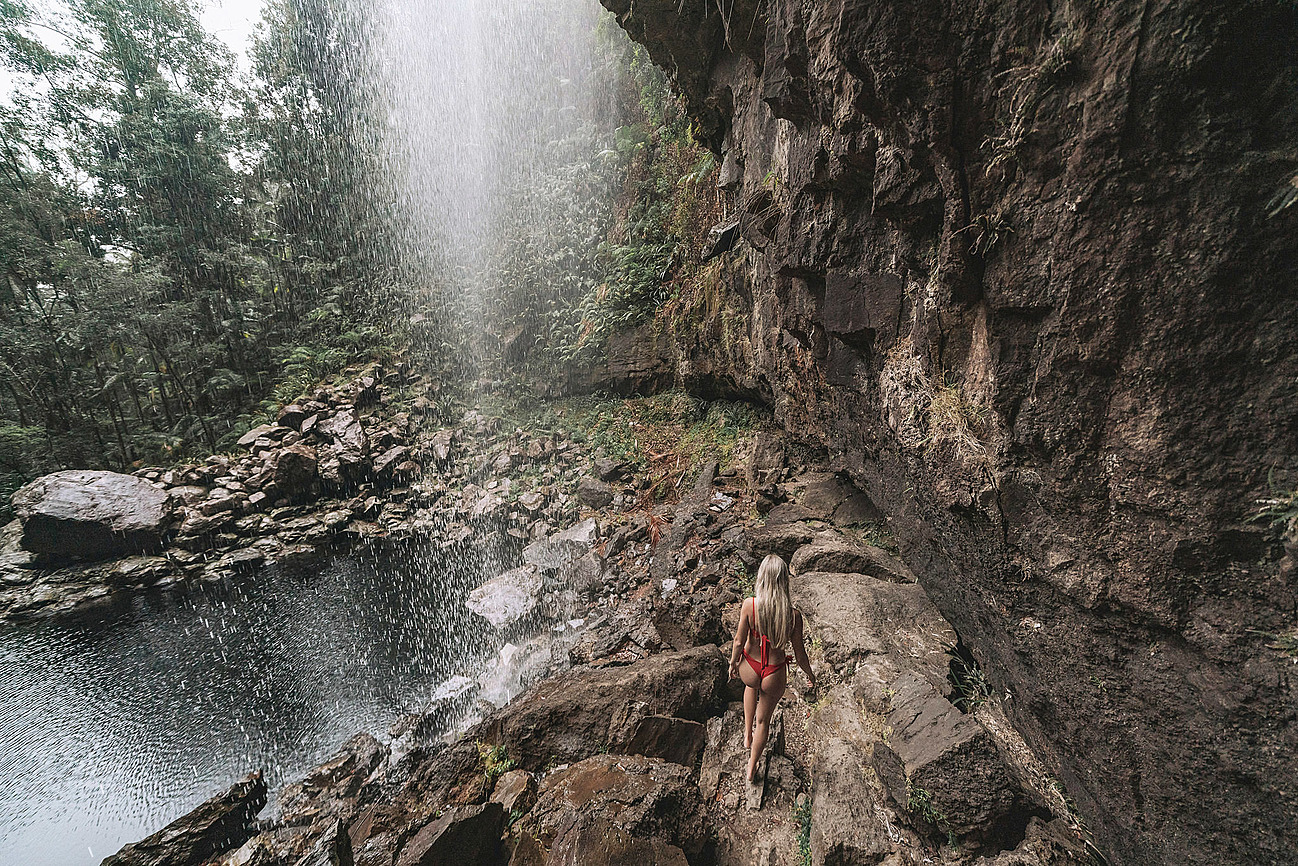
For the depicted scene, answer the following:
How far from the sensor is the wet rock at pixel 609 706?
12.6ft

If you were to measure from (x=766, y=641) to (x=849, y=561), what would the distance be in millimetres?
1632

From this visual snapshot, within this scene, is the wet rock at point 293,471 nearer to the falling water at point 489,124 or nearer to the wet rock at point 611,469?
the falling water at point 489,124

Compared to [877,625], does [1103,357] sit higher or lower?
higher

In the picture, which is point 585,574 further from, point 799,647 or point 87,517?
point 87,517

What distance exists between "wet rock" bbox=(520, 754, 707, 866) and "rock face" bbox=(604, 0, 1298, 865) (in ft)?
6.78

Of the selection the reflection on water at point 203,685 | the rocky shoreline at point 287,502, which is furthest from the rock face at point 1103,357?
the rocky shoreline at point 287,502

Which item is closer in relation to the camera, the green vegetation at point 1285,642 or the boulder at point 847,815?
the green vegetation at point 1285,642

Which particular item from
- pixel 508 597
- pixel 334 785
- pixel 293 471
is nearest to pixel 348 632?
pixel 508 597

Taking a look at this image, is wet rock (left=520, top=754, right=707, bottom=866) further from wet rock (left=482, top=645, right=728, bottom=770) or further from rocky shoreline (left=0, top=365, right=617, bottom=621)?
rocky shoreline (left=0, top=365, right=617, bottom=621)

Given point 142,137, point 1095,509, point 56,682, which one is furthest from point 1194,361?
point 142,137

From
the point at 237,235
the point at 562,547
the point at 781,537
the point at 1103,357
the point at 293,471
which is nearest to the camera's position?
the point at 1103,357

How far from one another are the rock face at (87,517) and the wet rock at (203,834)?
9546mm

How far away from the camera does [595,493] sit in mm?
9523

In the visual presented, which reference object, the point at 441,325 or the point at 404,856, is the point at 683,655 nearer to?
the point at 404,856
